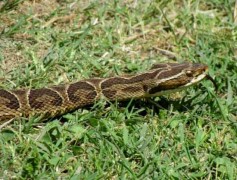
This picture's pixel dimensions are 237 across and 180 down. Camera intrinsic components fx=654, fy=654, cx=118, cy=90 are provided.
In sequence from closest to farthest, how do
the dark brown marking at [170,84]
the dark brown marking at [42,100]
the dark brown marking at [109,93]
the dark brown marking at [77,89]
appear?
1. the dark brown marking at [42,100]
2. the dark brown marking at [77,89]
3. the dark brown marking at [109,93]
4. the dark brown marking at [170,84]

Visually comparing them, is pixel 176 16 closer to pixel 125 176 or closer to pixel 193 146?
pixel 193 146

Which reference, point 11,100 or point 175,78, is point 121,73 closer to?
point 175,78

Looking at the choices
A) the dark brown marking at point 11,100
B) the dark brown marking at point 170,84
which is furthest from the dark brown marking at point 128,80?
the dark brown marking at point 11,100

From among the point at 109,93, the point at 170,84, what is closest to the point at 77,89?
the point at 109,93

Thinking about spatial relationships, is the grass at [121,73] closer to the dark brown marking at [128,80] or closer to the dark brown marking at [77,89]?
the dark brown marking at [77,89]

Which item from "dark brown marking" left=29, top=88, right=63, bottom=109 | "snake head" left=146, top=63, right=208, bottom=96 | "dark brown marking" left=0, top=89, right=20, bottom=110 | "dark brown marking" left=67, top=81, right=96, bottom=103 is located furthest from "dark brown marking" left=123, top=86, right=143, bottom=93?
"dark brown marking" left=0, top=89, right=20, bottom=110

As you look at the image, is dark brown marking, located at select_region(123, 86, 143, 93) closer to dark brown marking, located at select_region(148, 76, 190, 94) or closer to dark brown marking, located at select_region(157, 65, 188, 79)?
dark brown marking, located at select_region(148, 76, 190, 94)
